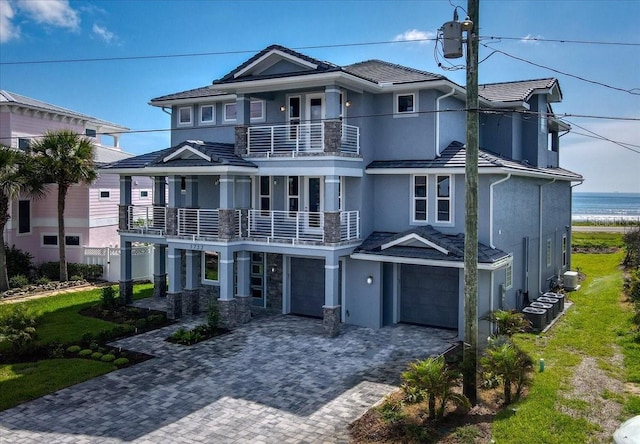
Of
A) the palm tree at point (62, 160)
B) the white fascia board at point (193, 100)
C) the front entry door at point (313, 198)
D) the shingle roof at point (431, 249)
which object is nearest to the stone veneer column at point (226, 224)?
the front entry door at point (313, 198)

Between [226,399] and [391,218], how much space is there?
32.2ft

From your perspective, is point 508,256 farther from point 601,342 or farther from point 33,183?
point 33,183

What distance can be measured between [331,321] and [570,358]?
738 centimetres

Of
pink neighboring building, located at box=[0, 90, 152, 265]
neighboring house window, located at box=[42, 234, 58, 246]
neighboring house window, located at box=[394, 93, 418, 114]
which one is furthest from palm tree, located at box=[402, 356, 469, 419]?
neighboring house window, located at box=[42, 234, 58, 246]

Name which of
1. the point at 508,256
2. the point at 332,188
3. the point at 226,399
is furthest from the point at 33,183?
the point at 508,256

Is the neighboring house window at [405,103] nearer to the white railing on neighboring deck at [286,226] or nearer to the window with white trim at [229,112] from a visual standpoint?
the white railing on neighboring deck at [286,226]

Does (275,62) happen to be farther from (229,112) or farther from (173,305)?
(173,305)

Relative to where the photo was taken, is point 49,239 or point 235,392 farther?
point 49,239

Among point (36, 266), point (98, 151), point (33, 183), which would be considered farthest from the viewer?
point (98, 151)

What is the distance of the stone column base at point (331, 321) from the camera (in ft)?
59.8

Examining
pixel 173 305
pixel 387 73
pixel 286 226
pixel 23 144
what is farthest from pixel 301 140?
pixel 23 144

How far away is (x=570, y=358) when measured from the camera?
14773 mm

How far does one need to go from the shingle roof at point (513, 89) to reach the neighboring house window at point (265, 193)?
10.7 meters

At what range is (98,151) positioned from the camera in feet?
113
